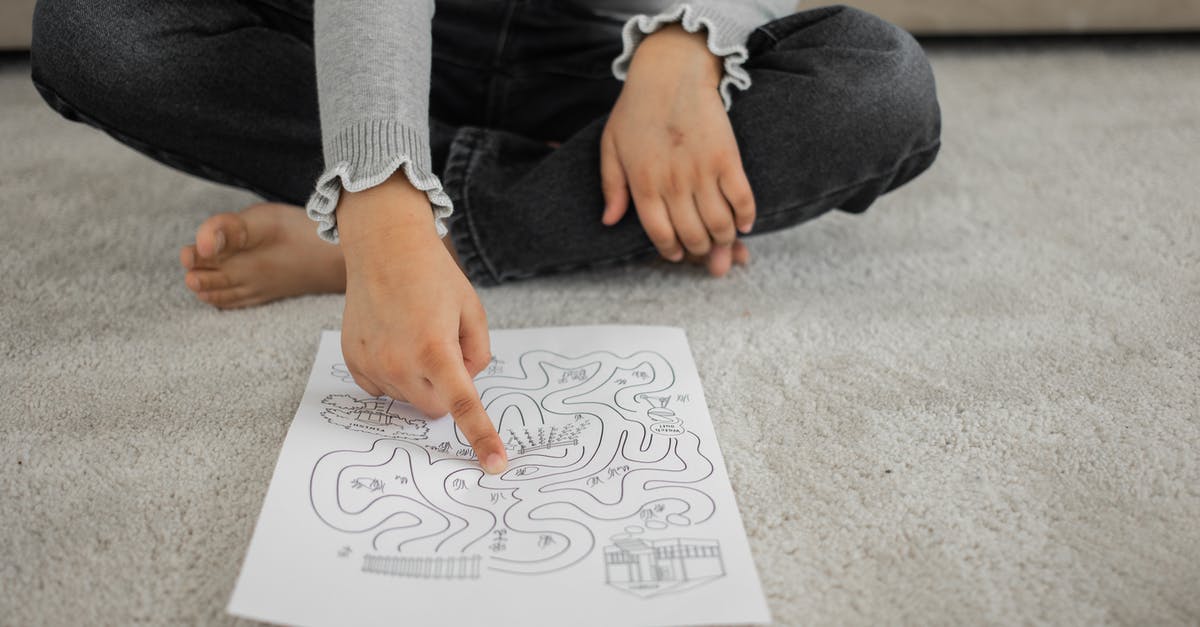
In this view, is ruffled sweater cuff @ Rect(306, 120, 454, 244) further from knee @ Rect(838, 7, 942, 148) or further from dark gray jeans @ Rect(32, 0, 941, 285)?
knee @ Rect(838, 7, 942, 148)

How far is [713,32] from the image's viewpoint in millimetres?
673

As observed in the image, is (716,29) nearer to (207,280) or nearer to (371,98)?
(371,98)

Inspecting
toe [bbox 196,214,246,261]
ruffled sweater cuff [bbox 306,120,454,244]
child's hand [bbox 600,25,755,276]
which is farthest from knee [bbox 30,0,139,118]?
child's hand [bbox 600,25,755,276]

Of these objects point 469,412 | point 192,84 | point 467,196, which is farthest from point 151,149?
point 469,412

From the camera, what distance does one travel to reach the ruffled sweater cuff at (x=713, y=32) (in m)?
0.67

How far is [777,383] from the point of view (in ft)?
2.05

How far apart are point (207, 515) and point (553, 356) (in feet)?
0.81

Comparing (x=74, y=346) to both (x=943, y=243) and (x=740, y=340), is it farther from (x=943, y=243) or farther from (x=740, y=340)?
(x=943, y=243)

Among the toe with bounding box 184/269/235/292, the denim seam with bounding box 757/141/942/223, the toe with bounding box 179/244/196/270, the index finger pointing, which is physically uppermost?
the denim seam with bounding box 757/141/942/223

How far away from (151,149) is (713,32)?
47cm

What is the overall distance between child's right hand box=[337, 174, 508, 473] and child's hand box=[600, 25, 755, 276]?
0.18 m

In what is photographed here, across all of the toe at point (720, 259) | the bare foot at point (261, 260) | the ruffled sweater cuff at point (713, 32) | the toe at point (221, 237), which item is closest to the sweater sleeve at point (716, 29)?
the ruffled sweater cuff at point (713, 32)

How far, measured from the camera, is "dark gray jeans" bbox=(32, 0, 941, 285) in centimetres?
67

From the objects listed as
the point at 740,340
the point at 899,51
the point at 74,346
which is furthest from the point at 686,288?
the point at 74,346
